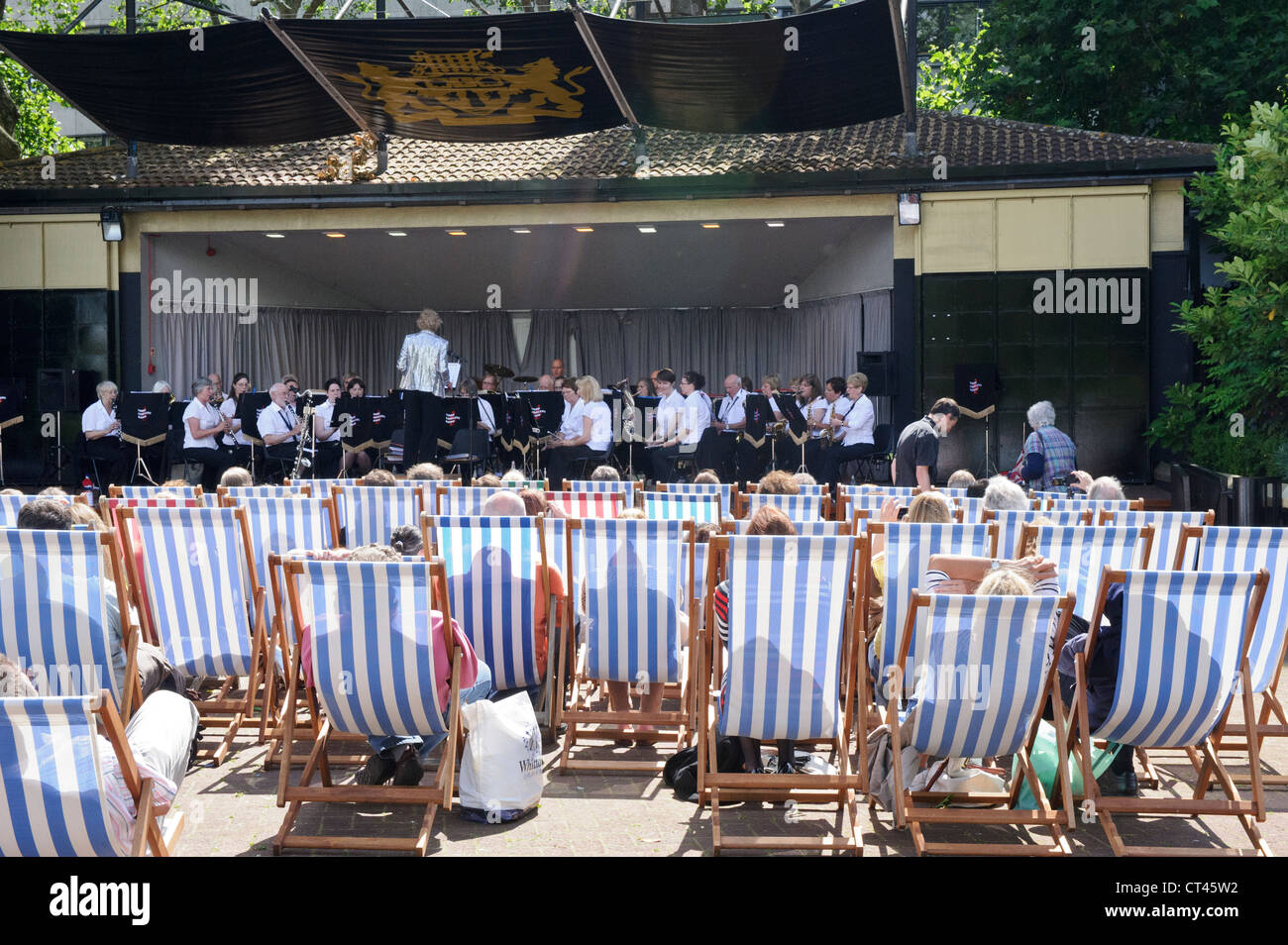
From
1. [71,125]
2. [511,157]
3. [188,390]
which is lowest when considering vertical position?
[188,390]

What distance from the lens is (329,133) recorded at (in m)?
17.4

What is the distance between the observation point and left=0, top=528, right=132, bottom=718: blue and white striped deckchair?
440cm

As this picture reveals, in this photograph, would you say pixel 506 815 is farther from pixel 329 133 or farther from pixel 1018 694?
pixel 329 133

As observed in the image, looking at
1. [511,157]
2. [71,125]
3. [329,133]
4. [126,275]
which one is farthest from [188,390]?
[71,125]

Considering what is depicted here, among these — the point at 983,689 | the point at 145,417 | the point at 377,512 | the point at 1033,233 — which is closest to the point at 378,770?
the point at 983,689

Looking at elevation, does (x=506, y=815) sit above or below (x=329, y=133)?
below

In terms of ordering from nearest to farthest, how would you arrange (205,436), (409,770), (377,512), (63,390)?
(409,770) → (377,512) → (205,436) → (63,390)

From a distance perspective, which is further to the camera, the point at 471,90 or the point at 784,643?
the point at 471,90

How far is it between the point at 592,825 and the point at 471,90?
13.2 m

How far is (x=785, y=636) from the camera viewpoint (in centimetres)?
431

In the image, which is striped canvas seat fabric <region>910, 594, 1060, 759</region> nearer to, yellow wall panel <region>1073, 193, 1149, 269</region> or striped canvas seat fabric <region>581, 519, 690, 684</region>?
striped canvas seat fabric <region>581, 519, 690, 684</region>

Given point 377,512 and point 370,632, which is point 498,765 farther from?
point 377,512

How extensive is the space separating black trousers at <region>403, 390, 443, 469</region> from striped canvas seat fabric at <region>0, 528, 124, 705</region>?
9.53m
